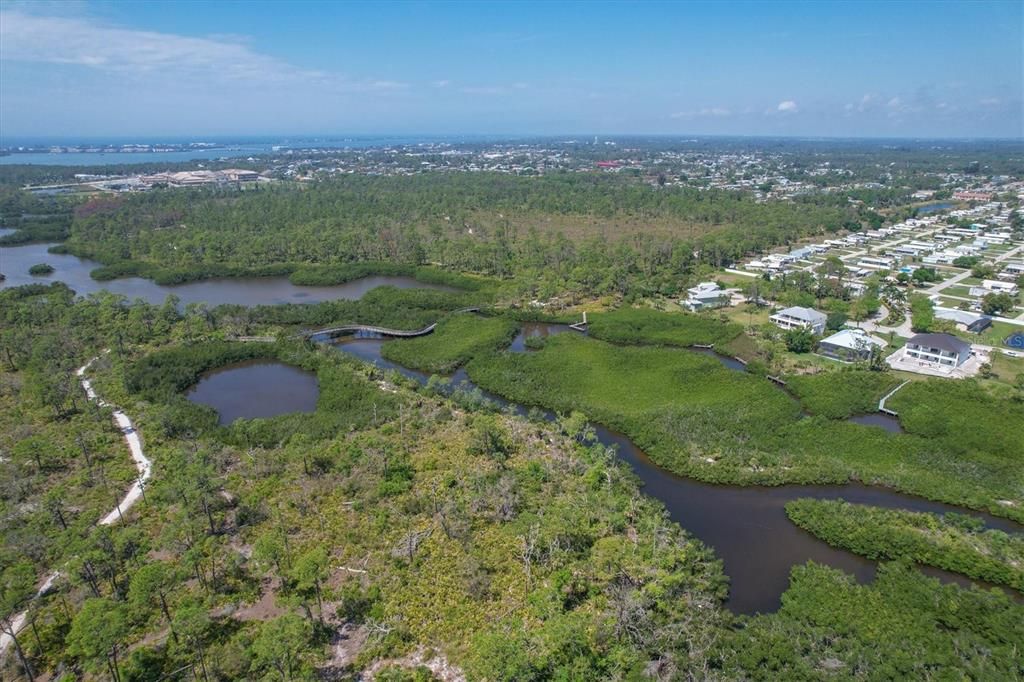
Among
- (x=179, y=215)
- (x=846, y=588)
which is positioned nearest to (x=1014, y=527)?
(x=846, y=588)

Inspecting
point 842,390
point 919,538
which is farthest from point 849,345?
point 919,538

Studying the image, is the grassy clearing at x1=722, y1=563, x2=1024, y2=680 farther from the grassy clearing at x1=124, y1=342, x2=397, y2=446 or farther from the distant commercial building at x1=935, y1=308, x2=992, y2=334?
the distant commercial building at x1=935, y1=308, x2=992, y2=334

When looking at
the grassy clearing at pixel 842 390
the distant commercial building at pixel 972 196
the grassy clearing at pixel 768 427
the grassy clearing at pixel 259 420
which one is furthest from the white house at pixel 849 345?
the distant commercial building at pixel 972 196

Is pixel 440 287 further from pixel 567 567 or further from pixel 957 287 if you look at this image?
pixel 957 287

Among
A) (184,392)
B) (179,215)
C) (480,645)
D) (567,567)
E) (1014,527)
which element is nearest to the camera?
(480,645)

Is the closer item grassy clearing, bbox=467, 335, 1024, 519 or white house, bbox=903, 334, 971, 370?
grassy clearing, bbox=467, 335, 1024, 519

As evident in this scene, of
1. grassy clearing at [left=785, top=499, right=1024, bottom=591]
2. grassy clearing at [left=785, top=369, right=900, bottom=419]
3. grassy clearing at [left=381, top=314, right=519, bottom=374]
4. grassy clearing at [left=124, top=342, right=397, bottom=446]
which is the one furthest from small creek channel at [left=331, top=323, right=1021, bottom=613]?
grassy clearing at [left=381, top=314, right=519, bottom=374]
